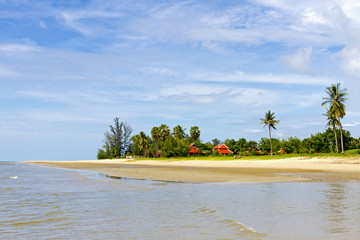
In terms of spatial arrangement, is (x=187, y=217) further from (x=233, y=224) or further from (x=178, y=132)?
(x=178, y=132)

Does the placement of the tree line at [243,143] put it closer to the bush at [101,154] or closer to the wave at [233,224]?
the bush at [101,154]

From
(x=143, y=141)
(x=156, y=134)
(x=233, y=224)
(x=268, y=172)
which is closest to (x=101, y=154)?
(x=143, y=141)

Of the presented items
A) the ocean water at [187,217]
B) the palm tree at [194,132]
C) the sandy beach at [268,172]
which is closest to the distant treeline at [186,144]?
the palm tree at [194,132]

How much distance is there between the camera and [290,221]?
9.73 meters

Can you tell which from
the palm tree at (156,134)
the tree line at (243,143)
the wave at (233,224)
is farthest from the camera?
the palm tree at (156,134)

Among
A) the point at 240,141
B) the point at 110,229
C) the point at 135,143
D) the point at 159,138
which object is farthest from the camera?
the point at 135,143

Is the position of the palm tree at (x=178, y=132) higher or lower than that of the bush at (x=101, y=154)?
higher

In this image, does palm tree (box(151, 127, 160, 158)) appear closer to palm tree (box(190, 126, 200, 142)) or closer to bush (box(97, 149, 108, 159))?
palm tree (box(190, 126, 200, 142))

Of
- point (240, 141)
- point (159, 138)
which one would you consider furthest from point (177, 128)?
point (240, 141)

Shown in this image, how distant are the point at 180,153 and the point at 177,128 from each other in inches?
741

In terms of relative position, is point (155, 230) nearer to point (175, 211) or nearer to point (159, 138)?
point (175, 211)

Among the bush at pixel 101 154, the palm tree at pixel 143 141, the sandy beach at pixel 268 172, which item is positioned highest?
the palm tree at pixel 143 141

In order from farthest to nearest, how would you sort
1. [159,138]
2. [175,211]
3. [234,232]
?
[159,138] → [175,211] → [234,232]

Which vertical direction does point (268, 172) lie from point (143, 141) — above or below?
below
